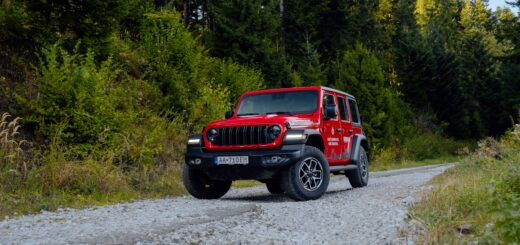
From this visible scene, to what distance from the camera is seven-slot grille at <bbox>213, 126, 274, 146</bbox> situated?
8.56 meters

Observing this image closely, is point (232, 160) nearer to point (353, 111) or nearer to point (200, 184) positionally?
point (200, 184)

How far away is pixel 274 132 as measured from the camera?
8484 mm

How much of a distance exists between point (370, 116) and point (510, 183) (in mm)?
20520

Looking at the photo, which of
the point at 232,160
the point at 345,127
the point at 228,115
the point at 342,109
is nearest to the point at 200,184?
the point at 232,160

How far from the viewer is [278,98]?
10.0m

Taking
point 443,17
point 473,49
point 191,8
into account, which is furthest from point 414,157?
point 443,17

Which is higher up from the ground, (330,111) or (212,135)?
(330,111)

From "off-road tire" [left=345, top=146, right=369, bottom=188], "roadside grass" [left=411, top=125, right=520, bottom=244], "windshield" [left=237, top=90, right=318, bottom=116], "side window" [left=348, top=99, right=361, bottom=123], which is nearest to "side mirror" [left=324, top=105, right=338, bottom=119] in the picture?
"windshield" [left=237, top=90, right=318, bottom=116]

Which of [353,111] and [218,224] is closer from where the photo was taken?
[218,224]

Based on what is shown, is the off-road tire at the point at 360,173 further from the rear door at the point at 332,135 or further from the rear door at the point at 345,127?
the rear door at the point at 332,135

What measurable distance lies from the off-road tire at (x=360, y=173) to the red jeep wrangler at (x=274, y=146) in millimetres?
814

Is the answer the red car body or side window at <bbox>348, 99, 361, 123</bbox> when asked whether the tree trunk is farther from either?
the red car body

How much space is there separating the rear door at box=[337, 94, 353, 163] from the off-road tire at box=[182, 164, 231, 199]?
248 centimetres

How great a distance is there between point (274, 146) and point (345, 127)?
2759mm
